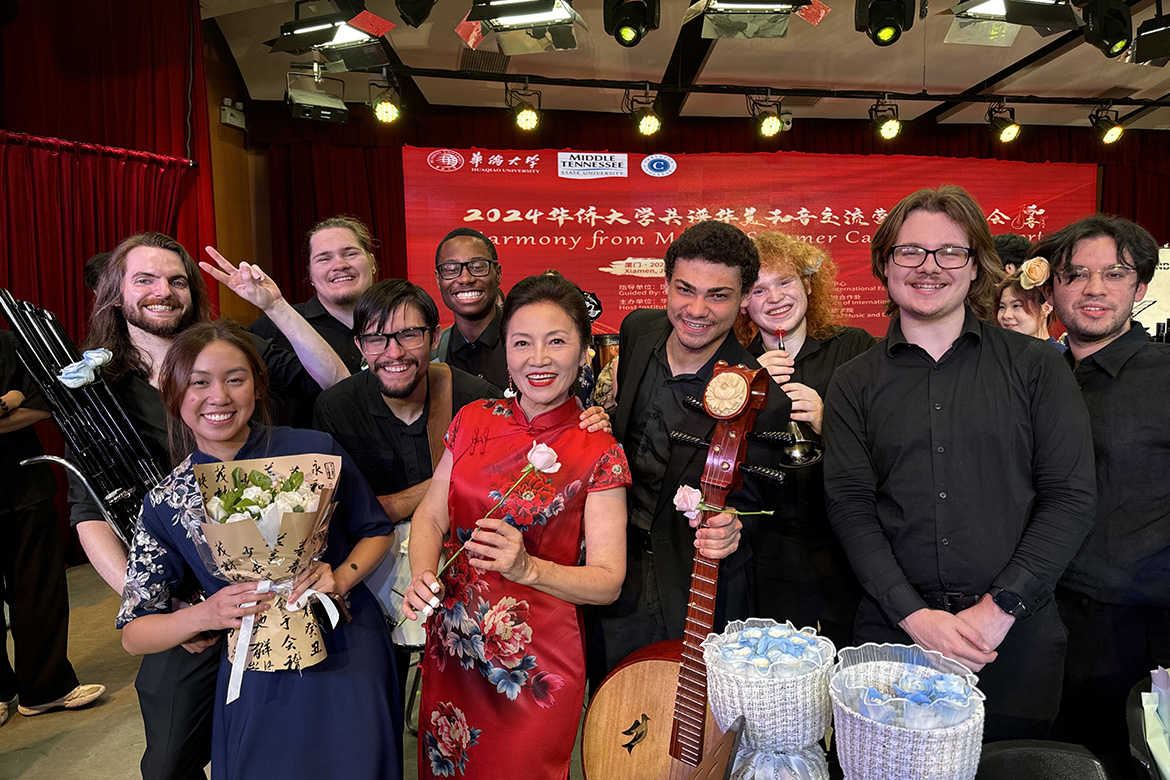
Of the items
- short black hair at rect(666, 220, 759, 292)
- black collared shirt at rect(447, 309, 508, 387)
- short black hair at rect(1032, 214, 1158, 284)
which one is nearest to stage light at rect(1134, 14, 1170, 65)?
short black hair at rect(1032, 214, 1158, 284)

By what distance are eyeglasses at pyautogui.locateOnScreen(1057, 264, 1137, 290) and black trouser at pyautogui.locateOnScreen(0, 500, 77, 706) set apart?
13.5 feet

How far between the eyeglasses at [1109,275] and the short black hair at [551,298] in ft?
4.57

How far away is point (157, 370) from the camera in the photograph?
7.47 feet

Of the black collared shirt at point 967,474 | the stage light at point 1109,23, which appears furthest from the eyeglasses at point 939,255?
the stage light at point 1109,23

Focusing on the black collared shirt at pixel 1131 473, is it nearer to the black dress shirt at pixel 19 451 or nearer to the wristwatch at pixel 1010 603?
the wristwatch at pixel 1010 603

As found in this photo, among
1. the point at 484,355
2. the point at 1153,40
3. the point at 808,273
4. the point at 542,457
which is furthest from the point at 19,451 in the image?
the point at 1153,40

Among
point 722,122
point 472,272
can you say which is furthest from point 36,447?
point 722,122

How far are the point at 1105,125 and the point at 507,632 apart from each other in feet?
28.9

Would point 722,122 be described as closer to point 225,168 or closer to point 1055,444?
point 225,168

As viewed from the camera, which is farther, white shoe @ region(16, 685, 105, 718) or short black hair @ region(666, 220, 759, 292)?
white shoe @ region(16, 685, 105, 718)

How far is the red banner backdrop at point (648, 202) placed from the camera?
696 cm

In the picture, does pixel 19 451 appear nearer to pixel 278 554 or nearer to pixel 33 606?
pixel 33 606

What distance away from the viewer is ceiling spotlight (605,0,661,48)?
16.1ft

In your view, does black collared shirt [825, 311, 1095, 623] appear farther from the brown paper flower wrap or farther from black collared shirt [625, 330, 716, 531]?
the brown paper flower wrap
